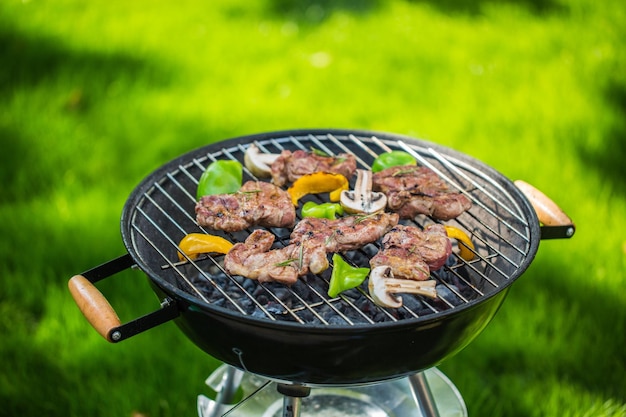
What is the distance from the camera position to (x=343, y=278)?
2.24m

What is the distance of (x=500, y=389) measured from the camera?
3.38m

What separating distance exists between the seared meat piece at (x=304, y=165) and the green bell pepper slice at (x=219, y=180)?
0.53 ft

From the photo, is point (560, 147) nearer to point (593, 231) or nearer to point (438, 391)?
point (593, 231)

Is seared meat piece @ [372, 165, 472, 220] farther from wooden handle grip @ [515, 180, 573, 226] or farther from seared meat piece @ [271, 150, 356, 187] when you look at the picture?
wooden handle grip @ [515, 180, 573, 226]

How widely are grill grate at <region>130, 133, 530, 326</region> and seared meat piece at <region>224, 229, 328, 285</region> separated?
0.04m

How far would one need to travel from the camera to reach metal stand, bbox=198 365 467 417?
296 cm

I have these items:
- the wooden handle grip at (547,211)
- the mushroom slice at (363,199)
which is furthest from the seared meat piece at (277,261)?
the wooden handle grip at (547,211)

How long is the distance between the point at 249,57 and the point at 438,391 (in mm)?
3614

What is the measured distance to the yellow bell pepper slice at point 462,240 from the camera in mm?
2549

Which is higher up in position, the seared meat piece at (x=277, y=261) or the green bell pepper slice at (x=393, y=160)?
the green bell pepper slice at (x=393, y=160)

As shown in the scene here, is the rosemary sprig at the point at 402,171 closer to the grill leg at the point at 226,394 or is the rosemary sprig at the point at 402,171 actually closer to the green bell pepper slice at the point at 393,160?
the green bell pepper slice at the point at 393,160

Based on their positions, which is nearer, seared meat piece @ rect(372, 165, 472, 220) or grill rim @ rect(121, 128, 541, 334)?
grill rim @ rect(121, 128, 541, 334)

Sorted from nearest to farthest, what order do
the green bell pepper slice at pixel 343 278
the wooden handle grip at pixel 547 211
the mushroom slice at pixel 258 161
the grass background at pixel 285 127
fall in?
the green bell pepper slice at pixel 343 278 → the wooden handle grip at pixel 547 211 → the mushroom slice at pixel 258 161 → the grass background at pixel 285 127

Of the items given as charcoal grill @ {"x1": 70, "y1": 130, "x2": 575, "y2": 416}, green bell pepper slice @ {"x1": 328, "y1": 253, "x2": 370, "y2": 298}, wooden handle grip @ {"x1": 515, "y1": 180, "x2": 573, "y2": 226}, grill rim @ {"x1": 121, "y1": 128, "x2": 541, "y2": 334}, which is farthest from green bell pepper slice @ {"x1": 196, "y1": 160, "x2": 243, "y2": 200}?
wooden handle grip @ {"x1": 515, "y1": 180, "x2": 573, "y2": 226}
